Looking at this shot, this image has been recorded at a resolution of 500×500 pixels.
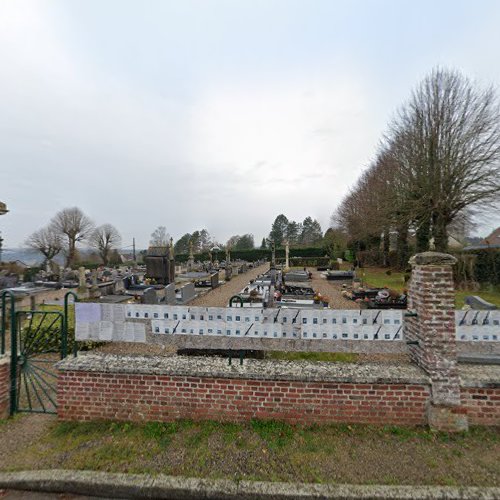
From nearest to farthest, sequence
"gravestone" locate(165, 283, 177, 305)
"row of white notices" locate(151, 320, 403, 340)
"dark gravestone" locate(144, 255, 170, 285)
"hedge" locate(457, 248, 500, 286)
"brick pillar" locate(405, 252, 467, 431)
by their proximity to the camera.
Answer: "brick pillar" locate(405, 252, 467, 431), "row of white notices" locate(151, 320, 403, 340), "gravestone" locate(165, 283, 177, 305), "hedge" locate(457, 248, 500, 286), "dark gravestone" locate(144, 255, 170, 285)

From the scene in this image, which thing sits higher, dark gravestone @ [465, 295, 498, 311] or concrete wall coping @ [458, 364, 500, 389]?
dark gravestone @ [465, 295, 498, 311]

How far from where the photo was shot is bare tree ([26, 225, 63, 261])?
37.8 meters

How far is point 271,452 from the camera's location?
3.05 metres

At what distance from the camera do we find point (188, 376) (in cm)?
354

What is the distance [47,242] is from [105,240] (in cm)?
1180

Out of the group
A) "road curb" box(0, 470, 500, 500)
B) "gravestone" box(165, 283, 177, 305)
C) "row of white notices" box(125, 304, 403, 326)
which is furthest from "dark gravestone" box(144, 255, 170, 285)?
"road curb" box(0, 470, 500, 500)

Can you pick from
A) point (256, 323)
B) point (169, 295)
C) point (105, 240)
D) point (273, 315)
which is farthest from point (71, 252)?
point (273, 315)

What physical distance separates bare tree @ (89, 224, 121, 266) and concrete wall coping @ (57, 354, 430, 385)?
48.5 m

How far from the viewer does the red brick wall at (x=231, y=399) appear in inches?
135

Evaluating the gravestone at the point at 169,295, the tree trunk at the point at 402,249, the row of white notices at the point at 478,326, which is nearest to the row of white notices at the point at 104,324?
the row of white notices at the point at 478,326

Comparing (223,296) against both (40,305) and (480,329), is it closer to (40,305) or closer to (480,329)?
(40,305)

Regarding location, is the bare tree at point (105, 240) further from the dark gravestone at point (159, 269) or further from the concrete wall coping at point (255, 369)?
the concrete wall coping at point (255, 369)

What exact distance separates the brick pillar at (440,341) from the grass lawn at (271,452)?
0.78 ft

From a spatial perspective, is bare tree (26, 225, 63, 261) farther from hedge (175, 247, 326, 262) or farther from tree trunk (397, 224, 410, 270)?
tree trunk (397, 224, 410, 270)
